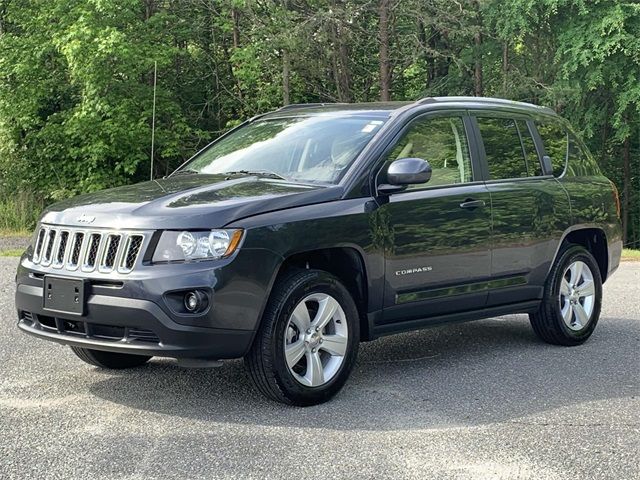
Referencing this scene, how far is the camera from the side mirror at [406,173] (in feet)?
18.5

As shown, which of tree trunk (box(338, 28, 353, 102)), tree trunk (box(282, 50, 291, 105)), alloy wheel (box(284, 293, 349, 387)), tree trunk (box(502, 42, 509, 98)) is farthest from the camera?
tree trunk (box(502, 42, 509, 98))

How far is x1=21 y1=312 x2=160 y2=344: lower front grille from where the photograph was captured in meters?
4.91

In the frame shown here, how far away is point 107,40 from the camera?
910 inches

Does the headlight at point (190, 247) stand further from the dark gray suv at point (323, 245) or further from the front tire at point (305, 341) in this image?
the front tire at point (305, 341)

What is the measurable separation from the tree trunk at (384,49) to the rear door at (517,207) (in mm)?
17839

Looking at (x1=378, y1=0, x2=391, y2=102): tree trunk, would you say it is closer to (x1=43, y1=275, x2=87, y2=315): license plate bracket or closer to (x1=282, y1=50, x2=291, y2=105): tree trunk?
(x1=282, y1=50, x2=291, y2=105): tree trunk

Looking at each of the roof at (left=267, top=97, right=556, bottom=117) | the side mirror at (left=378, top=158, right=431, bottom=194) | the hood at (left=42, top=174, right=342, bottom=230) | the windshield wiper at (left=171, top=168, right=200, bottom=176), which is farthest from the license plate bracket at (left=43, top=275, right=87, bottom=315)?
the roof at (left=267, top=97, right=556, bottom=117)

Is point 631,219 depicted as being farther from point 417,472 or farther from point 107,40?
point 417,472

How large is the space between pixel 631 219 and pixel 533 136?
28571 millimetres

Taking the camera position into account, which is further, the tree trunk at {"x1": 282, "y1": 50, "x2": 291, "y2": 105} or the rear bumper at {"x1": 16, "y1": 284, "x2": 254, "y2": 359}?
the tree trunk at {"x1": 282, "y1": 50, "x2": 291, "y2": 105}

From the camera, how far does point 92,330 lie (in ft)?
16.5

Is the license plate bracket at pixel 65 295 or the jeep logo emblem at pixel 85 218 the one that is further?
the jeep logo emblem at pixel 85 218

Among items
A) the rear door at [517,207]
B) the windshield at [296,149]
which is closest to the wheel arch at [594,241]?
the rear door at [517,207]

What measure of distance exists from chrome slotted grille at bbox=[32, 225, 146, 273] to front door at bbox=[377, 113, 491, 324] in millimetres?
1652
